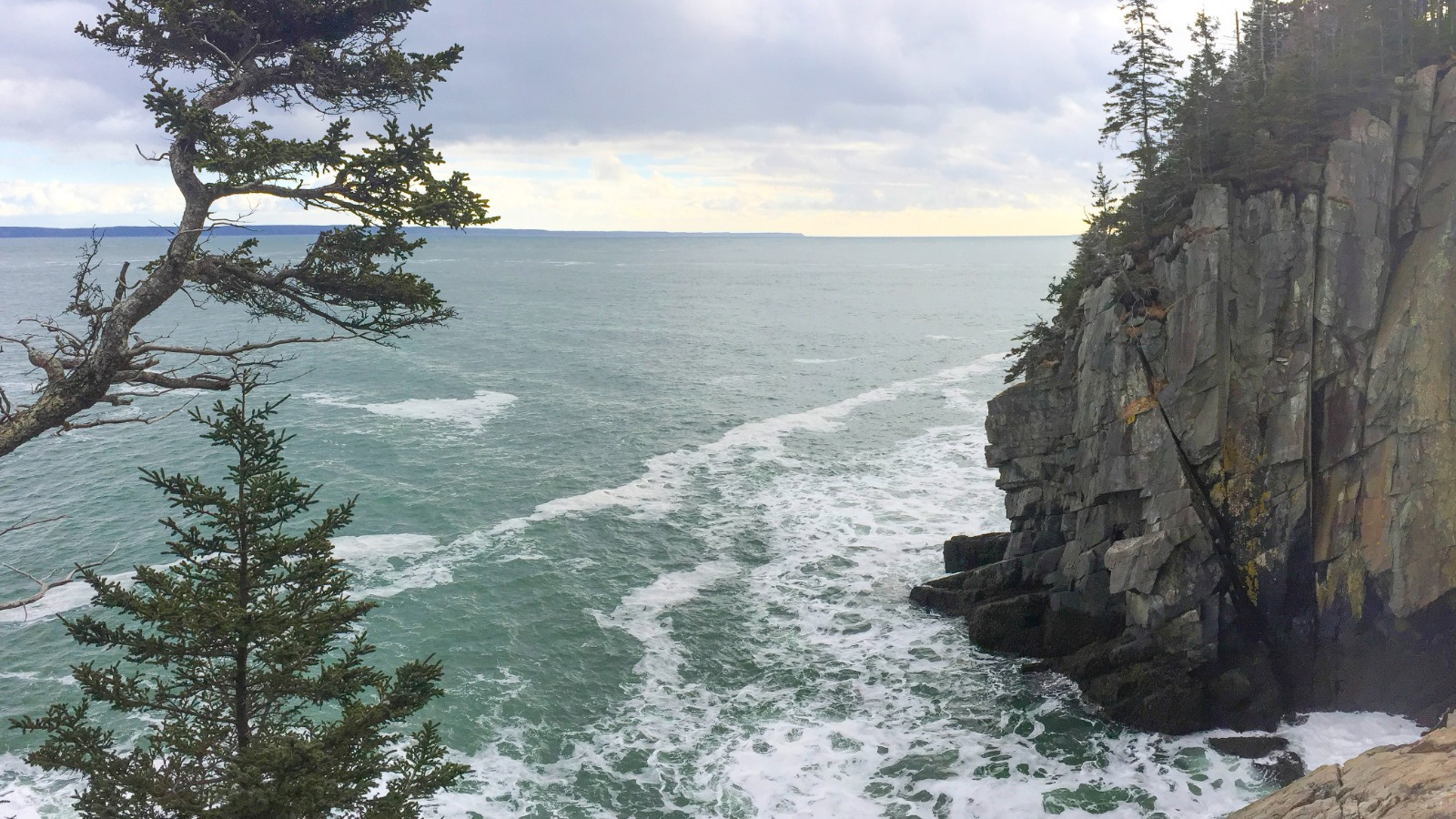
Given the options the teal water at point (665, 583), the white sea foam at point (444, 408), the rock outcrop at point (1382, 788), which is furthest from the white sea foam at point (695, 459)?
the rock outcrop at point (1382, 788)

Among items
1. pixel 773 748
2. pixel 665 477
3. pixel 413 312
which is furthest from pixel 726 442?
pixel 413 312

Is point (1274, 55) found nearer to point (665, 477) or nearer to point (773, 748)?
point (665, 477)

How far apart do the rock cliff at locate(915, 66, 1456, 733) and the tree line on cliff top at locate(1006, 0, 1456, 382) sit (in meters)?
1.06

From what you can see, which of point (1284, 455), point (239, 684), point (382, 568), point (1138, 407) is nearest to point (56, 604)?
point (382, 568)

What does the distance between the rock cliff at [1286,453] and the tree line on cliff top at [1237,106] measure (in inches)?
41.9

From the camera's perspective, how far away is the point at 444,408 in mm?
61906

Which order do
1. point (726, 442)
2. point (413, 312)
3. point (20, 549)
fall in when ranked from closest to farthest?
point (413, 312) → point (20, 549) → point (726, 442)

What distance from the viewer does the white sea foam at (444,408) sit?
5872 cm

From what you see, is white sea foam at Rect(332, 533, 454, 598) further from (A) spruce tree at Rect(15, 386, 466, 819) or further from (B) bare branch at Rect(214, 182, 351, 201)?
(B) bare branch at Rect(214, 182, 351, 201)

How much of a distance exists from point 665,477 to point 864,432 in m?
15.7

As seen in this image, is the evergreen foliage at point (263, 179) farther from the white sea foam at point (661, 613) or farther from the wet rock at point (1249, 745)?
the wet rock at point (1249, 745)

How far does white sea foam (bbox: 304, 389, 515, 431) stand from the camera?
5872 centimetres

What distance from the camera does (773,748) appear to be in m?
26.0

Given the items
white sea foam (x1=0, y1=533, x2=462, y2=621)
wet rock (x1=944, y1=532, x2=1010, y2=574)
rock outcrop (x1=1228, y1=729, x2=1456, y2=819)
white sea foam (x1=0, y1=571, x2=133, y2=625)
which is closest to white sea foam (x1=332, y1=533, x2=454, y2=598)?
white sea foam (x1=0, y1=533, x2=462, y2=621)
